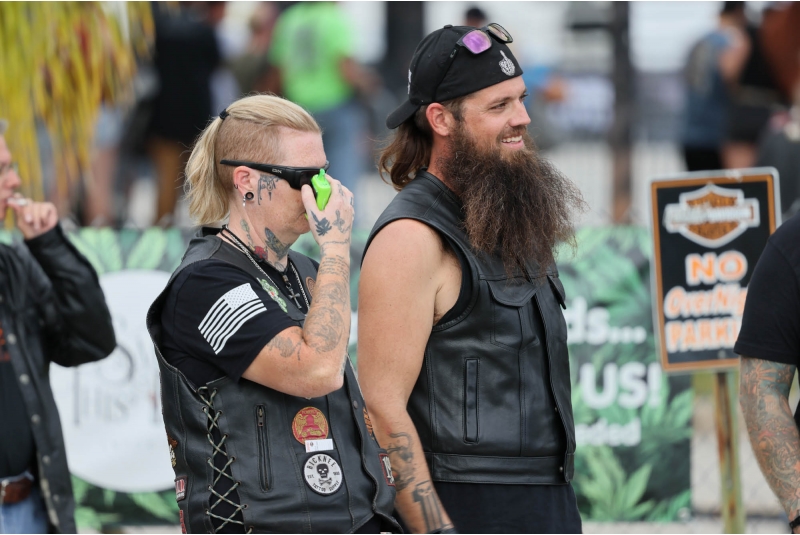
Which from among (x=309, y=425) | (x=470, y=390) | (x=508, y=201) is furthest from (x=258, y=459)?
(x=508, y=201)

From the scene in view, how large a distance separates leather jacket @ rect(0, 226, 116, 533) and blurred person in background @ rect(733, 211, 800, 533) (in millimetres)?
2438

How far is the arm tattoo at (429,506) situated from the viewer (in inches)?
112

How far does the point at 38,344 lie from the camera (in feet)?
12.9

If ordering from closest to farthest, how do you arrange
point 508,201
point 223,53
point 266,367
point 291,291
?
point 266,367 < point 291,291 < point 508,201 < point 223,53

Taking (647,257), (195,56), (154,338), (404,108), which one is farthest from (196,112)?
(154,338)

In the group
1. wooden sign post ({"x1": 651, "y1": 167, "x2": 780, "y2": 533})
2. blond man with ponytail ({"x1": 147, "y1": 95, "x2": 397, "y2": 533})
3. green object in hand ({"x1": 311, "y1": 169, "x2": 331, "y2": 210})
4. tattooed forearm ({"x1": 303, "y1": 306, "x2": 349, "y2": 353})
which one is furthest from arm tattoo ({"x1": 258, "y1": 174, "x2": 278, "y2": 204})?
wooden sign post ({"x1": 651, "y1": 167, "x2": 780, "y2": 533})

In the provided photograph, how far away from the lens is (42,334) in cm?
399

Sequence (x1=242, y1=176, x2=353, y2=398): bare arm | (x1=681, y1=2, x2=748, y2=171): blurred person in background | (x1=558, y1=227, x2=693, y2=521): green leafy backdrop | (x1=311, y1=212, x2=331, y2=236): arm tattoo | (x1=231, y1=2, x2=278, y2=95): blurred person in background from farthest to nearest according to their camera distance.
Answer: (x1=231, y1=2, x2=278, y2=95): blurred person in background < (x1=681, y1=2, x2=748, y2=171): blurred person in background < (x1=558, y1=227, x2=693, y2=521): green leafy backdrop < (x1=311, y1=212, x2=331, y2=236): arm tattoo < (x1=242, y1=176, x2=353, y2=398): bare arm

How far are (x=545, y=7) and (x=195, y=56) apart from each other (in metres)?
4.13

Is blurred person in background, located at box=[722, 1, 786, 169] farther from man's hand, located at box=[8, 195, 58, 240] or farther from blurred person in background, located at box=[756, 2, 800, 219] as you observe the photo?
man's hand, located at box=[8, 195, 58, 240]

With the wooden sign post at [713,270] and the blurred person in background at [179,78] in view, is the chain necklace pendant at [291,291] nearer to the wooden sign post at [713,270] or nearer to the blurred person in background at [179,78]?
the wooden sign post at [713,270]

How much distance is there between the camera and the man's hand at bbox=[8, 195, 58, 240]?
3893 mm

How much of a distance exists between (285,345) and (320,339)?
9 cm

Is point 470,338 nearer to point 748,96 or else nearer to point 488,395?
point 488,395
